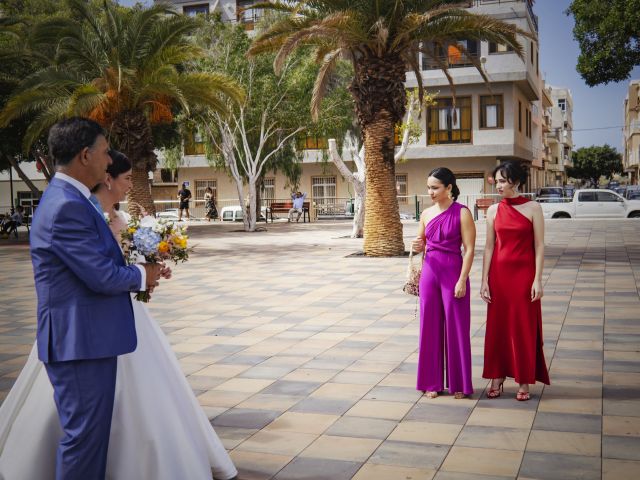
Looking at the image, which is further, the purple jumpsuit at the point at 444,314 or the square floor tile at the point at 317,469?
the purple jumpsuit at the point at 444,314

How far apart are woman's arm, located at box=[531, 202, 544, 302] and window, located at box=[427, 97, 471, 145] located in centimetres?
3719

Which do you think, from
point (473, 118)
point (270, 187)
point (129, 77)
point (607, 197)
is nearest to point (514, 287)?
point (129, 77)

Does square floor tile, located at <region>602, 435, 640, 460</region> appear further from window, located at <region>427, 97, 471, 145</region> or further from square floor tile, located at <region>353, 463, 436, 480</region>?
window, located at <region>427, 97, 471, 145</region>

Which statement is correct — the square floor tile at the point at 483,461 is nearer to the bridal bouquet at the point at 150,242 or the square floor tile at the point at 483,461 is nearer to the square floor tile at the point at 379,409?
the square floor tile at the point at 379,409

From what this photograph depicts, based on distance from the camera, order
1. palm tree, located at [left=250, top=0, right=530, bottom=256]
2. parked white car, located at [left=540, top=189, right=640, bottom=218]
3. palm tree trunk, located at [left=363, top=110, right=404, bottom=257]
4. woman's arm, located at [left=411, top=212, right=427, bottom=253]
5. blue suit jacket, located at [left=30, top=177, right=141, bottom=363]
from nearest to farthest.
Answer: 1. blue suit jacket, located at [left=30, top=177, right=141, bottom=363]
2. woman's arm, located at [left=411, top=212, right=427, bottom=253]
3. palm tree, located at [left=250, top=0, right=530, bottom=256]
4. palm tree trunk, located at [left=363, top=110, right=404, bottom=257]
5. parked white car, located at [left=540, top=189, right=640, bottom=218]

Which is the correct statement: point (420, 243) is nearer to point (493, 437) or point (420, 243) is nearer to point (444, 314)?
point (444, 314)

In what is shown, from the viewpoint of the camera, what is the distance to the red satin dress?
5.39 meters

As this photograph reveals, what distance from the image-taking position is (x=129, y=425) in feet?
11.3

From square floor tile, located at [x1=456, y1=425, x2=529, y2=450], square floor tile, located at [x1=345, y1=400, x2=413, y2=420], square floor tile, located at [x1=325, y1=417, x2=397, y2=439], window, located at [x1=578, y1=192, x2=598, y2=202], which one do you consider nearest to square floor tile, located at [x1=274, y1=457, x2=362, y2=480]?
square floor tile, located at [x1=325, y1=417, x2=397, y2=439]

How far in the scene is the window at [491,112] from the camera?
136 feet

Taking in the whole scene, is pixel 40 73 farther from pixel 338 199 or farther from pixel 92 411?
pixel 338 199

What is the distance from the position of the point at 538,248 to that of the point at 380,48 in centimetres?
1160

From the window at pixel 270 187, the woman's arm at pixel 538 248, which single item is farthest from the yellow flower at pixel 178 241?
the window at pixel 270 187

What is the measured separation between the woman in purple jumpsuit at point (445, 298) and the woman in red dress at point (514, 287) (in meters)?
0.19
